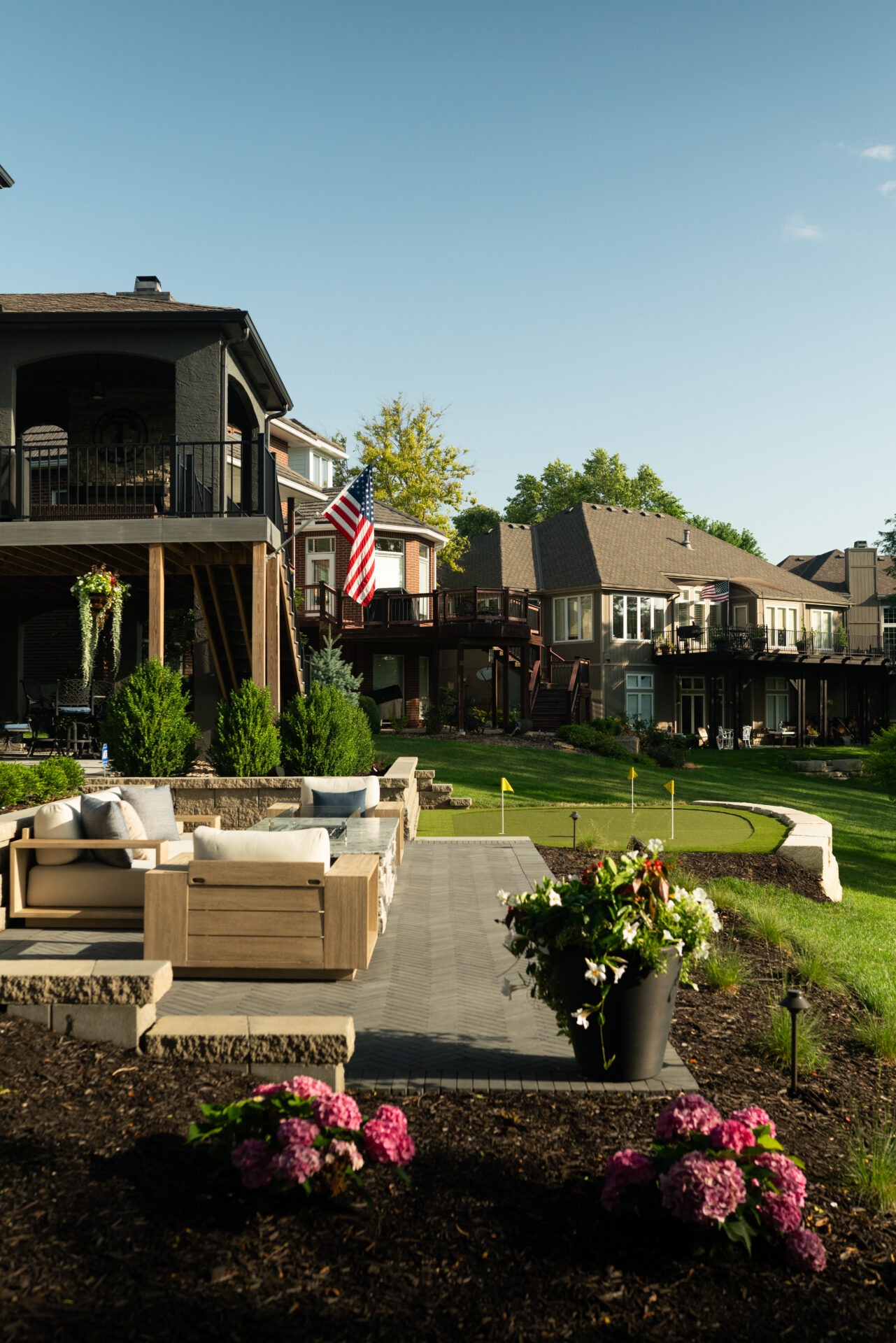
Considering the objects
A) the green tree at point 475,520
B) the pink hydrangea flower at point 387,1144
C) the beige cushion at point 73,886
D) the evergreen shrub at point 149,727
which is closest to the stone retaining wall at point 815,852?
the evergreen shrub at point 149,727

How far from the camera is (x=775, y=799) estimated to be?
24156 millimetres

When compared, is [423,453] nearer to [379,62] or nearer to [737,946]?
[379,62]

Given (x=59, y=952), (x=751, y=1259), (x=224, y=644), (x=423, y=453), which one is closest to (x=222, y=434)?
(x=224, y=644)

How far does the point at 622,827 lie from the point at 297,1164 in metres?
12.1

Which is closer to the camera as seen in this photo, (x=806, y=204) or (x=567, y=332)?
(x=806, y=204)

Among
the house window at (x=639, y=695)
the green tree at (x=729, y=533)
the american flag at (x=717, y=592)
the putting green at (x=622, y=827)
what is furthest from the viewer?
the green tree at (x=729, y=533)

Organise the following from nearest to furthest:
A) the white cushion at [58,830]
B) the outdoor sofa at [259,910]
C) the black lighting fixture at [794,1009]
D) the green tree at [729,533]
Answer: the black lighting fixture at [794,1009], the outdoor sofa at [259,910], the white cushion at [58,830], the green tree at [729,533]

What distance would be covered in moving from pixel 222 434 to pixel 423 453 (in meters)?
31.0

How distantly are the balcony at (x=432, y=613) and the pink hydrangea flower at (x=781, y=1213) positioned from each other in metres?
25.7

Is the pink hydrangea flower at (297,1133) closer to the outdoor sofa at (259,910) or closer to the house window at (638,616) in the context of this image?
the outdoor sofa at (259,910)

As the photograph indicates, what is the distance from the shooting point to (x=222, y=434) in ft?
46.2

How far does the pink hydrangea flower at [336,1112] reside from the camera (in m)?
3.25

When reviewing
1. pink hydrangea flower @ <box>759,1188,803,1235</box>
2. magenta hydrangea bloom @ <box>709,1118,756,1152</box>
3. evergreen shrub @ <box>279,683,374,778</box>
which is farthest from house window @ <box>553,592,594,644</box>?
pink hydrangea flower @ <box>759,1188,803,1235</box>

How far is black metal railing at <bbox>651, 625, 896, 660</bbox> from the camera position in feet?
130
